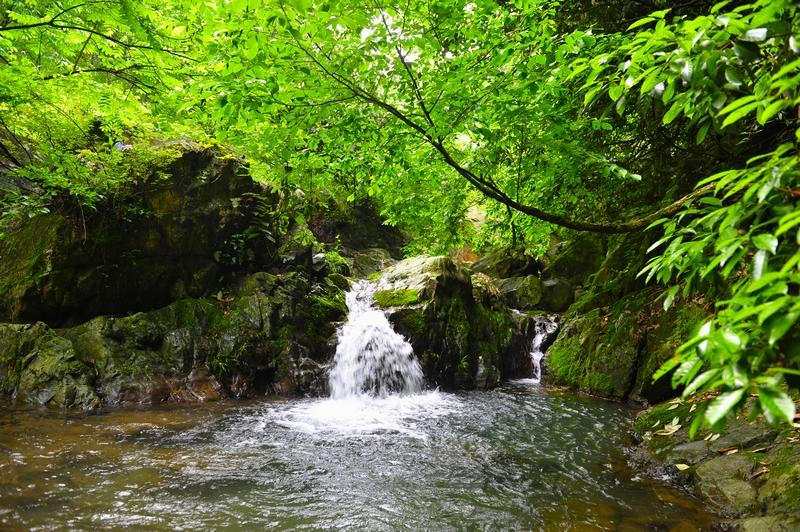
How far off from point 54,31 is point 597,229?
5.46 m

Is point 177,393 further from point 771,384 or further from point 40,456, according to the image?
point 771,384

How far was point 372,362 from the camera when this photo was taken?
1023 cm

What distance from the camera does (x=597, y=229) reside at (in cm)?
369

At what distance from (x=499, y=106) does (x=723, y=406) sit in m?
3.62

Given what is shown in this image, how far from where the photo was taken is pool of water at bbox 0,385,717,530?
13.2 ft

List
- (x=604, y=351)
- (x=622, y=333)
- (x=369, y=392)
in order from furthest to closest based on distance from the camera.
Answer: (x=369, y=392), (x=604, y=351), (x=622, y=333)

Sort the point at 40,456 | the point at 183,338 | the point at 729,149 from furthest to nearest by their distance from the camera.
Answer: the point at 183,338, the point at 729,149, the point at 40,456

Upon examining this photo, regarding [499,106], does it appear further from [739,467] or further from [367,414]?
[367,414]

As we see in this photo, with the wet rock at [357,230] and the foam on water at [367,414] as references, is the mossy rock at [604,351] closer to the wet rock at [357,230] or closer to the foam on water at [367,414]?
the foam on water at [367,414]

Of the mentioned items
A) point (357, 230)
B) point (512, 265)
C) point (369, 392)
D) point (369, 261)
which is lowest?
point (369, 392)

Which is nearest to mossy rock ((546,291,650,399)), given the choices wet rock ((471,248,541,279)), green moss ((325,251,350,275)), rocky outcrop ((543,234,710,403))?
rocky outcrop ((543,234,710,403))

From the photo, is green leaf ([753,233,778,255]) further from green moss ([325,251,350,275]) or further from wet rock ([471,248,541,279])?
wet rock ([471,248,541,279])

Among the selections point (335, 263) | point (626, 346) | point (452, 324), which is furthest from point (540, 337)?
point (335, 263)

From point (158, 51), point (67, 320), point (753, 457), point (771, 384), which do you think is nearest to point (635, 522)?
point (753, 457)
